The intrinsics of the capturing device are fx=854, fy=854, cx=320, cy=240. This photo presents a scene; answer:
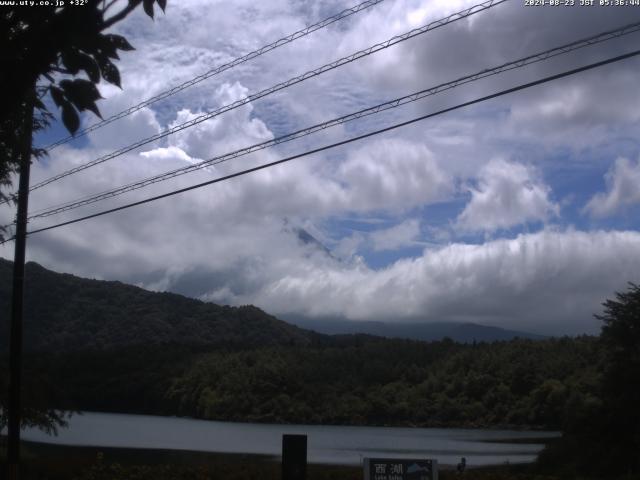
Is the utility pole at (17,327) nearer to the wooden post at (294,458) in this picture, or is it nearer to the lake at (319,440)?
the wooden post at (294,458)

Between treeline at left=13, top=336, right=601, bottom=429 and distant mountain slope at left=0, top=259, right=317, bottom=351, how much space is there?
364 inches

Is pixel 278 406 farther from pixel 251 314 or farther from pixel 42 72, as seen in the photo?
pixel 42 72

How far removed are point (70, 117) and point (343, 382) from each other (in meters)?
96.9

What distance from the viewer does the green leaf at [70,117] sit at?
4702 mm

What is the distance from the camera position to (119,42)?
16.0 feet

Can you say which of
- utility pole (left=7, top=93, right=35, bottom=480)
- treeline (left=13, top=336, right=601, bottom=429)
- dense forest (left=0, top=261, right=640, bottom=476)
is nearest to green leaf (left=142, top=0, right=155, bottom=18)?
utility pole (left=7, top=93, right=35, bottom=480)

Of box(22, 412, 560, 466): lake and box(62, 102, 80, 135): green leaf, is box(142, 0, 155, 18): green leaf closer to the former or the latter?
box(62, 102, 80, 135): green leaf

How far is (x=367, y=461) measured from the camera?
10.9 m

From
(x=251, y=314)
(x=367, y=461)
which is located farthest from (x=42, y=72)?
(x=251, y=314)

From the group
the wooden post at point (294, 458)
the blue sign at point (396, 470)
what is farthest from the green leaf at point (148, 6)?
the blue sign at point (396, 470)

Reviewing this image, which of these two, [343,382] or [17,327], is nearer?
[17,327]

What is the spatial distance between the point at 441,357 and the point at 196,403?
3029 cm

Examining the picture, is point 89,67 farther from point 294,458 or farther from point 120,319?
point 120,319

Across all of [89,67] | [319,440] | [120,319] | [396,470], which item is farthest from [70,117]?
[120,319]
